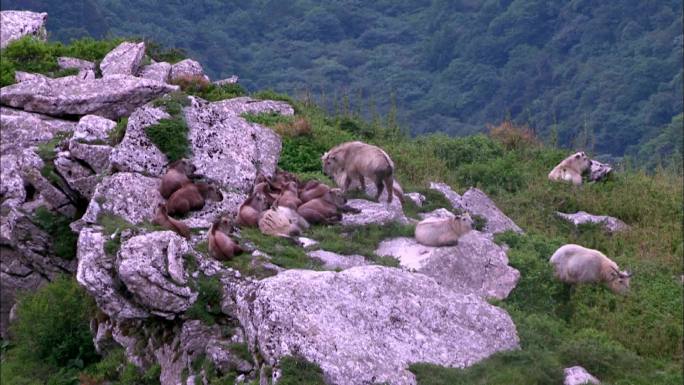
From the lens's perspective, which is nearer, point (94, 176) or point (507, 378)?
point (507, 378)

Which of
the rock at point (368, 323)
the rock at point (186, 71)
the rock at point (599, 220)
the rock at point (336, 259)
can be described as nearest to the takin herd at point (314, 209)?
the rock at point (336, 259)

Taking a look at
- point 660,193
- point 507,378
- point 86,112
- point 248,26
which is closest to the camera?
point 507,378

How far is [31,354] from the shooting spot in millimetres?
16562

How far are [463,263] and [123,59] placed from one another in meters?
11.6

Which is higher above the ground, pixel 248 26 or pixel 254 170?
pixel 254 170

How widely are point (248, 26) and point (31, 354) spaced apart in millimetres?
33991

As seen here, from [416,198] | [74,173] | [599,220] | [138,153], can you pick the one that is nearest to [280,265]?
[138,153]

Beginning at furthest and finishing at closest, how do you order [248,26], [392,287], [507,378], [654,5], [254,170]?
[248,26] → [654,5] → [254,170] → [392,287] → [507,378]

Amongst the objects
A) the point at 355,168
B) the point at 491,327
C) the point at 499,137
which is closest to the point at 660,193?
the point at 499,137

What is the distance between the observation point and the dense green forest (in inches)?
1587

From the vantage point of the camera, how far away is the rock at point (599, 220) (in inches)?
764

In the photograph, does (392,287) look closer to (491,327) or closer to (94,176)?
(491,327)

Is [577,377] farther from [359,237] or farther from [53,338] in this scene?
[53,338]

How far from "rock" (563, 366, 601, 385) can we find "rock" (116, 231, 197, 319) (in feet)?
14.8
